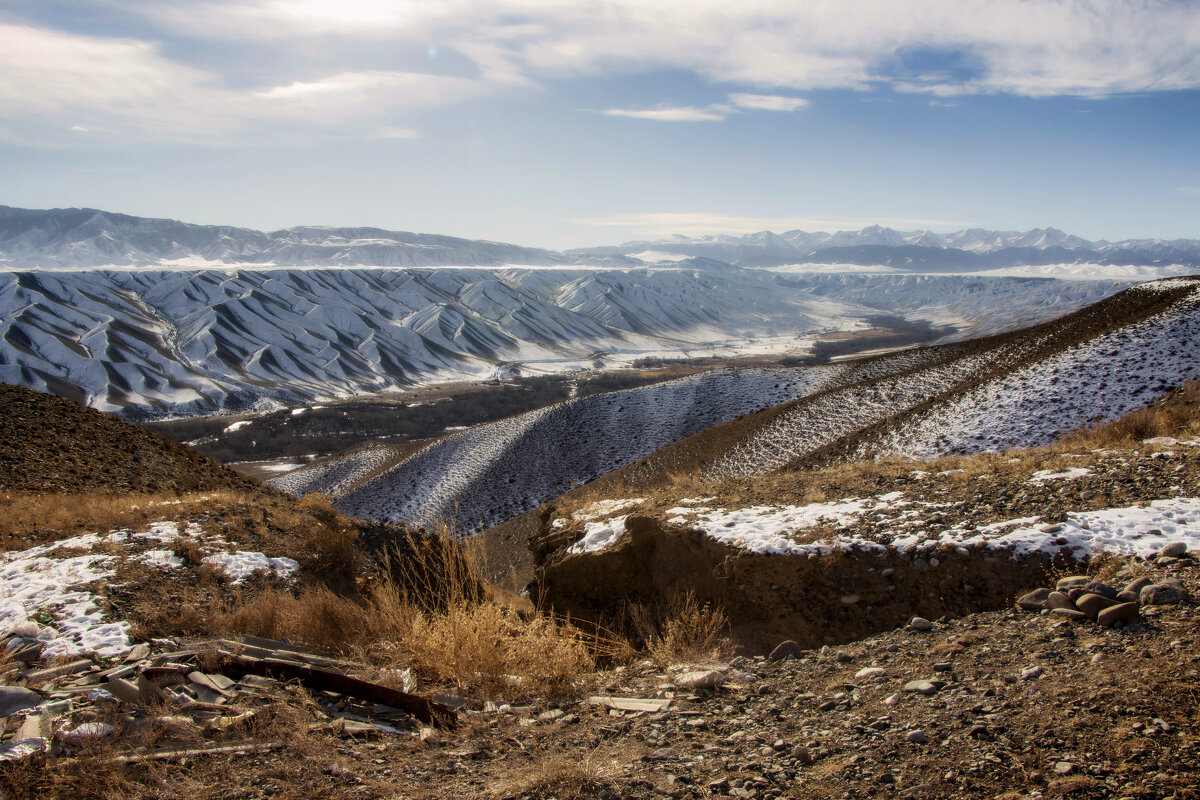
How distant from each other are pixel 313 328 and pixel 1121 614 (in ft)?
431

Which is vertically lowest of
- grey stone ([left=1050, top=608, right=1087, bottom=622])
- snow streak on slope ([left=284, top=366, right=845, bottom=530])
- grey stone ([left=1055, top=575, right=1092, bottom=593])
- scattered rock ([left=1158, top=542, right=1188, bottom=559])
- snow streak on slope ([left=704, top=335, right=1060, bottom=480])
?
snow streak on slope ([left=284, top=366, right=845, bottom=530])

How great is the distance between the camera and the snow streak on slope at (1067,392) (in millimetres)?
16547

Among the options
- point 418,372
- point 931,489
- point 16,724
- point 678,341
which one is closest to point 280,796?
point 16,724

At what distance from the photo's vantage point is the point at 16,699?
3594 mm

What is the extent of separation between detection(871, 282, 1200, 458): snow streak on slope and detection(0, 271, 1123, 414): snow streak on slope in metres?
86.3

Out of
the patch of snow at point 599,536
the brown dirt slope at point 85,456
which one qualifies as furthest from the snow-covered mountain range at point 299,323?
the patch of snow at point 599,536

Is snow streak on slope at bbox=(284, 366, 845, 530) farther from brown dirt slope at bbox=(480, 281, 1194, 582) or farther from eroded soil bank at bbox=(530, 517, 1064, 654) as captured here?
eroded soil bank at bbox=(530, 517, 1064, 654)

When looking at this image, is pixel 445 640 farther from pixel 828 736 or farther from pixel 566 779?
pixel 828 736

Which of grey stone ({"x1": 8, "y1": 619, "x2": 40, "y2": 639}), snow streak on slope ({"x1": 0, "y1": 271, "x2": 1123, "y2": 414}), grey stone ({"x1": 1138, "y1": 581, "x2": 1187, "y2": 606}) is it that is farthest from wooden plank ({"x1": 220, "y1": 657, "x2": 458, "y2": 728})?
snow streak on slope ({"x1": 0, "y1": 271, "x2": 1123, "y2": 414})

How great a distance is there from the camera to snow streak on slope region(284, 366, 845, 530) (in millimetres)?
30531

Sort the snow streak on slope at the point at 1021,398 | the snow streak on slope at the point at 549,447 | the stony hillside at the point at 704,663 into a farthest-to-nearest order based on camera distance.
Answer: the snow streak on slope at the point at 549,447, the snow streak on slope at the point at 1021,398, the stony hillside at the point at 704,663

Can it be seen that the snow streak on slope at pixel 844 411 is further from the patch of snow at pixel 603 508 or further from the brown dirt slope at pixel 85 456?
the brown dirt slope at pixel 85 456

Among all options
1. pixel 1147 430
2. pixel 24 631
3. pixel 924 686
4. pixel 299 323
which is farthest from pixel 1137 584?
pixel 299 323

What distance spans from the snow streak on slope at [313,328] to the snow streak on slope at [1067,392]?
86.3m
